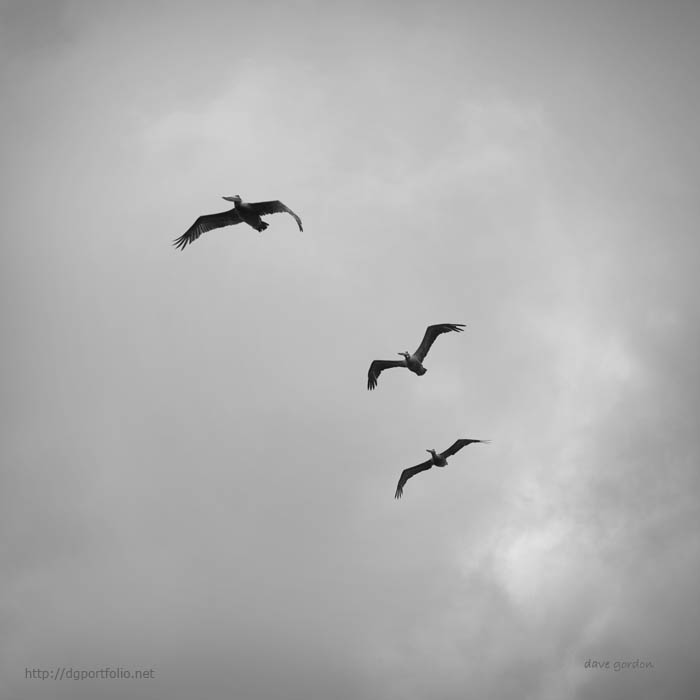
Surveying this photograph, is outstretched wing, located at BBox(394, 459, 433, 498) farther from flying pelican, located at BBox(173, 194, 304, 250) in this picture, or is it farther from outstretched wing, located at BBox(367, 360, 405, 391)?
flying pelican, located at BBox(173, 194, 304, 250)

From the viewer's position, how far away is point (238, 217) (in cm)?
4419

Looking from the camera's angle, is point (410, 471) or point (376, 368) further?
point (410, 471)

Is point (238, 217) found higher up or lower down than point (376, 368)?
higher up

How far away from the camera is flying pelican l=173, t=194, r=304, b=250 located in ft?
141

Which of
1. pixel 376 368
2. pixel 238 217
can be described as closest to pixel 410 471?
pixel 376 368

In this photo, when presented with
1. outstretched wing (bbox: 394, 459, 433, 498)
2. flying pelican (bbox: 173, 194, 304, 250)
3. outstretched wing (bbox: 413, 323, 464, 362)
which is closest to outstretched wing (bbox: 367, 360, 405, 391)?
outstretched wing (bbox: 413, 323, 464, 362)

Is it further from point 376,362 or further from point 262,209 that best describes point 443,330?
point 262,209

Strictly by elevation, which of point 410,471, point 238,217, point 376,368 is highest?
point 238,217

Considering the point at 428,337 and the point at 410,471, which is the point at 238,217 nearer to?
the point at 428,337

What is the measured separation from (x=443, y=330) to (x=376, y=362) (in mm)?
4646

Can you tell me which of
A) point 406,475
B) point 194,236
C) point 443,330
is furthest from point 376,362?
point 194,236

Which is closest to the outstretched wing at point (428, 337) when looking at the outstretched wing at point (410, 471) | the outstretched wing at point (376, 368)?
the outstretched wing at point (376, 368)

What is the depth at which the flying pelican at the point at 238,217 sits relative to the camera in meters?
43.0

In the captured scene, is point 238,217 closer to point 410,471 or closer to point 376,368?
point 376,368
